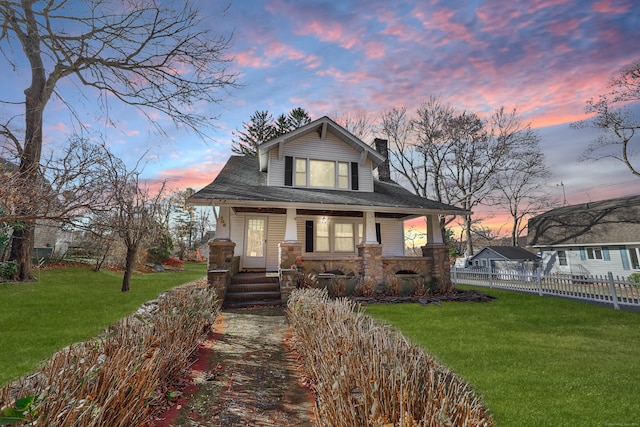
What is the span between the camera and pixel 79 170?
12.9ft

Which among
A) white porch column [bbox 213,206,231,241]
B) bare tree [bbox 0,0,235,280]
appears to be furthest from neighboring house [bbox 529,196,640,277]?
bare tree [bbox 0,0,235,280]

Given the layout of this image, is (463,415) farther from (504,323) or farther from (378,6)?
(378,6)

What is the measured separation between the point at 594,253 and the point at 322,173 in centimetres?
2129

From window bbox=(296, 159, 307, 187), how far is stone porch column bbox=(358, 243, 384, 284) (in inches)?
164

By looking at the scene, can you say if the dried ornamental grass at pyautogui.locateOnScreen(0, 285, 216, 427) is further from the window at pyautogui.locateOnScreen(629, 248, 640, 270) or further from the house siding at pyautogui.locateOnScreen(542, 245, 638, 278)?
the window at pyautogui.locateOnScreen(629, 248, 640, 270)

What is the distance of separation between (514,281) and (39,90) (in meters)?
20.1

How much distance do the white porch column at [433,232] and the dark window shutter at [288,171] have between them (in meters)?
6.40

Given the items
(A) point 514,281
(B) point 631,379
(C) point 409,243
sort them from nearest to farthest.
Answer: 1. (B) point 631,379
2. (A) point 514,281
3. (C) point 409,243

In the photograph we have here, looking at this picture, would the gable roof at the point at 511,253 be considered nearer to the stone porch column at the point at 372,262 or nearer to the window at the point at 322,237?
the window at the point at 322,237

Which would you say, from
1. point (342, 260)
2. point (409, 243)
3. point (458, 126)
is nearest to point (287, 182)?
point (342, 260)

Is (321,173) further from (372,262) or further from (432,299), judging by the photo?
(432,299)

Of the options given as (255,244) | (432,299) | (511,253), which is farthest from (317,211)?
(511,253)

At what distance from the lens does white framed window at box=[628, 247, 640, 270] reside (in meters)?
16.8

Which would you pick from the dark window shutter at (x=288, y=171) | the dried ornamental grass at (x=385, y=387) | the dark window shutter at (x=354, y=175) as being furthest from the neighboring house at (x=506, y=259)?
the dried ornamental grass at (x=385, y=387)
